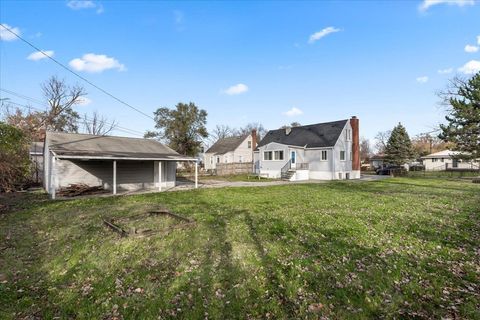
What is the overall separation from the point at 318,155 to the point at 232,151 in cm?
1858

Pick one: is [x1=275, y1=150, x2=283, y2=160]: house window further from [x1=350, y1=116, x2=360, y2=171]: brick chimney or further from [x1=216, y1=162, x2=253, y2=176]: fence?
[x1=350, y1=116, x2=360, y2=171]: brick chimney

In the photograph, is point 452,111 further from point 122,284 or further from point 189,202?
point 122,284

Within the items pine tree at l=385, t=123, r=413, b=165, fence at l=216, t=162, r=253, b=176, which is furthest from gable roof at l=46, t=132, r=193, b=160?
pine tree at l=385, t=123, r=413, b=165

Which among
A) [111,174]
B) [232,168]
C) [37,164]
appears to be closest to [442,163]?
[232,168]

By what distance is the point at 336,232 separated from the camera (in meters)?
7.30

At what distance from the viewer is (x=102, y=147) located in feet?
59.4

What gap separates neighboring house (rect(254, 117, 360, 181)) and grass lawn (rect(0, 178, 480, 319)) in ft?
63.5

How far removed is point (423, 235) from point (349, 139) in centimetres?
2499

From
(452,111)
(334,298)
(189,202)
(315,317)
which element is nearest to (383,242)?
(334,298)

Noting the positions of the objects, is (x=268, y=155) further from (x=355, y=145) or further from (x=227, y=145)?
(x=227, y=145)

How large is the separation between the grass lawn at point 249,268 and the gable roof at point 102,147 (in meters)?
6.37

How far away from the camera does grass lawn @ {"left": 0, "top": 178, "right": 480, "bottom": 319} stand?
3.94m

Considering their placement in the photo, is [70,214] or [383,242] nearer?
[383,242]

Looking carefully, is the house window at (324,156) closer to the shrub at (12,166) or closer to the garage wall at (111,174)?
the garage wall at (111,174)
